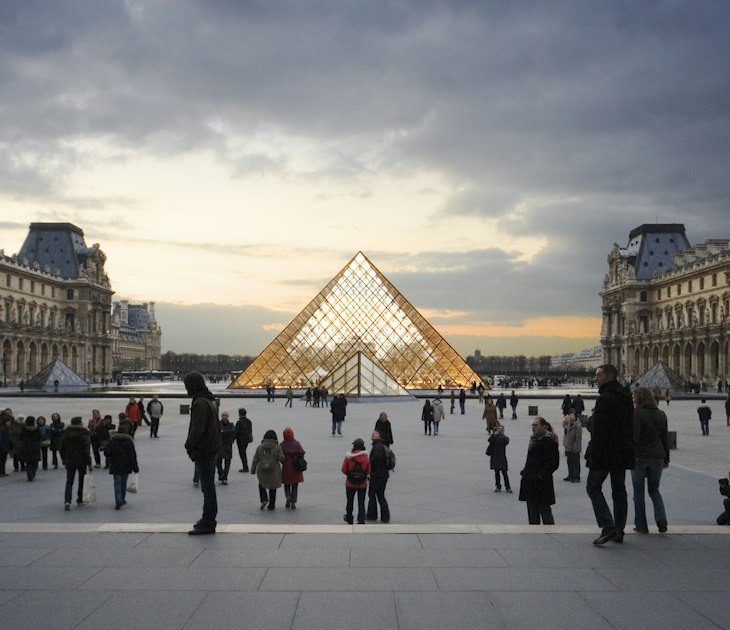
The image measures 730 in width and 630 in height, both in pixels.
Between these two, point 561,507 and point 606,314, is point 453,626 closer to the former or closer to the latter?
point 561,507

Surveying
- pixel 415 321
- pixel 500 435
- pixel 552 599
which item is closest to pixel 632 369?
pixel 415 321

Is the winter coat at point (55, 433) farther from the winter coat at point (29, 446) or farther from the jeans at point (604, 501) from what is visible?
the jeans at point (604, 501)

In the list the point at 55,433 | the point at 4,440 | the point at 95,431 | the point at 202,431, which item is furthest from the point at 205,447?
the point at 55,433

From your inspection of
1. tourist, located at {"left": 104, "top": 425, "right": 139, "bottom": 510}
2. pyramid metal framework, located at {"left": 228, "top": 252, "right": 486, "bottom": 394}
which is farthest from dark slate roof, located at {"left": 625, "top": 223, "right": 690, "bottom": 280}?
tourist, located at {"left": 104, "top": 425, "right": 139, "bottom": 510}

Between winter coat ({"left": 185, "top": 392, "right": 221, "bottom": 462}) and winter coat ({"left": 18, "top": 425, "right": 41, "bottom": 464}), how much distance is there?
5.84m

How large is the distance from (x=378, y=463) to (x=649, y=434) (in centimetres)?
295

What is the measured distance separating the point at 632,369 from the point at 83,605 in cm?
8455

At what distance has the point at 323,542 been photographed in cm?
556

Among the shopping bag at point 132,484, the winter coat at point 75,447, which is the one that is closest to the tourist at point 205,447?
the shopping bag at point 132,484

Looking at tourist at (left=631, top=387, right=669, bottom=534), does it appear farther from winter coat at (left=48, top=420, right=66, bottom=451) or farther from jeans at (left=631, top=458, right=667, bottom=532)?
winter coat at (left=48, top=420, right=66, bottom=451)

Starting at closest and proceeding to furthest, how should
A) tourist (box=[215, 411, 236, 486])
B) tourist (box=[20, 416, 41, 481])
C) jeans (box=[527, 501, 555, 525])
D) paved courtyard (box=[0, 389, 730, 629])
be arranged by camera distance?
1. paved courtyard (box=[0, 389, 730, 629])
2. jeans (box=[527, 501, 555, 525])
3. tourist (box=[215, 411, 236, 486])
4. tourist (box=[20, 416, 41, 481])

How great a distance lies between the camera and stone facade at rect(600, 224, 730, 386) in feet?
204

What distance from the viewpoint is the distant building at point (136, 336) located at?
148125 mm

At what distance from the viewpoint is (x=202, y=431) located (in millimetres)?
5871
